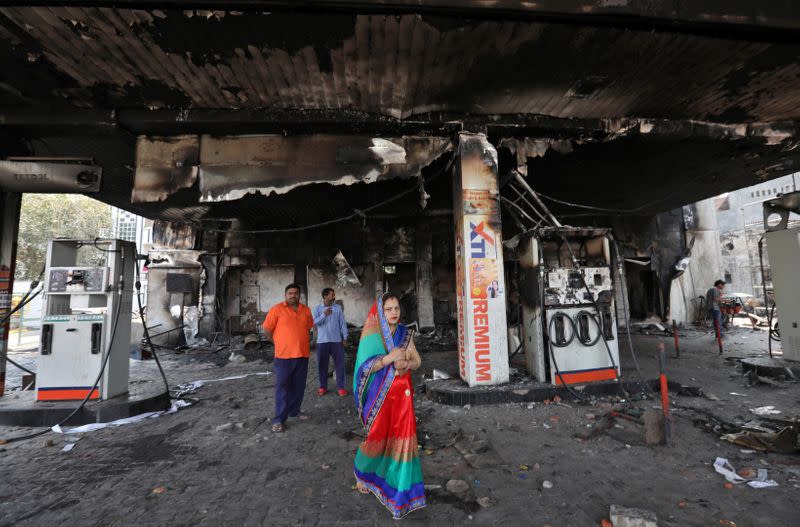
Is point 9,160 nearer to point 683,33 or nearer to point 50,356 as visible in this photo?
point 50,356

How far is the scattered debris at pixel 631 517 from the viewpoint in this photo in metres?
2.25

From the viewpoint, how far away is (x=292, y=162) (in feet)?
18.6

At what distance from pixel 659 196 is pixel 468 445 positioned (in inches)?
414

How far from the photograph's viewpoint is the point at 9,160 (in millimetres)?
5324

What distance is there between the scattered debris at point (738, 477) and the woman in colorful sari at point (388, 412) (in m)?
2.67

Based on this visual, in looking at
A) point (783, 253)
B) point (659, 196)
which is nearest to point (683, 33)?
point (783, 253)

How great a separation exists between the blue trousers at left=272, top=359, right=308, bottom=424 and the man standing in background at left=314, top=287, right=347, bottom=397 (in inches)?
45.5

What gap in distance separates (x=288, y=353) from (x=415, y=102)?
13.2 feet

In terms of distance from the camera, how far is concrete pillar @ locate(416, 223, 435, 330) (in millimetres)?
11516

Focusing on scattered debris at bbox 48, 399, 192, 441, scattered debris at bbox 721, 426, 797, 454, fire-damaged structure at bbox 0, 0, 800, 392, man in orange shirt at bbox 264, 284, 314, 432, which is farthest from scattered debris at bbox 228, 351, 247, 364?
scattered debris at bbox 721, 426, 797, 454

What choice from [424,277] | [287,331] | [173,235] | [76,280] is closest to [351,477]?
[287,331]

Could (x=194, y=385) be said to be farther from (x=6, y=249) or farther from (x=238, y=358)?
(x=6, y=249)

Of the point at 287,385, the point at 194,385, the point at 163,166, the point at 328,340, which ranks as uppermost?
the point at 163,166

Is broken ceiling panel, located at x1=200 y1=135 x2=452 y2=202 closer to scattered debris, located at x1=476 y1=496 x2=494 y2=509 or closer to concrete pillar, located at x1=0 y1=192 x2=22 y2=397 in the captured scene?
concrete pillar, located at x1=0 y1=192 x2=22 y2=397
